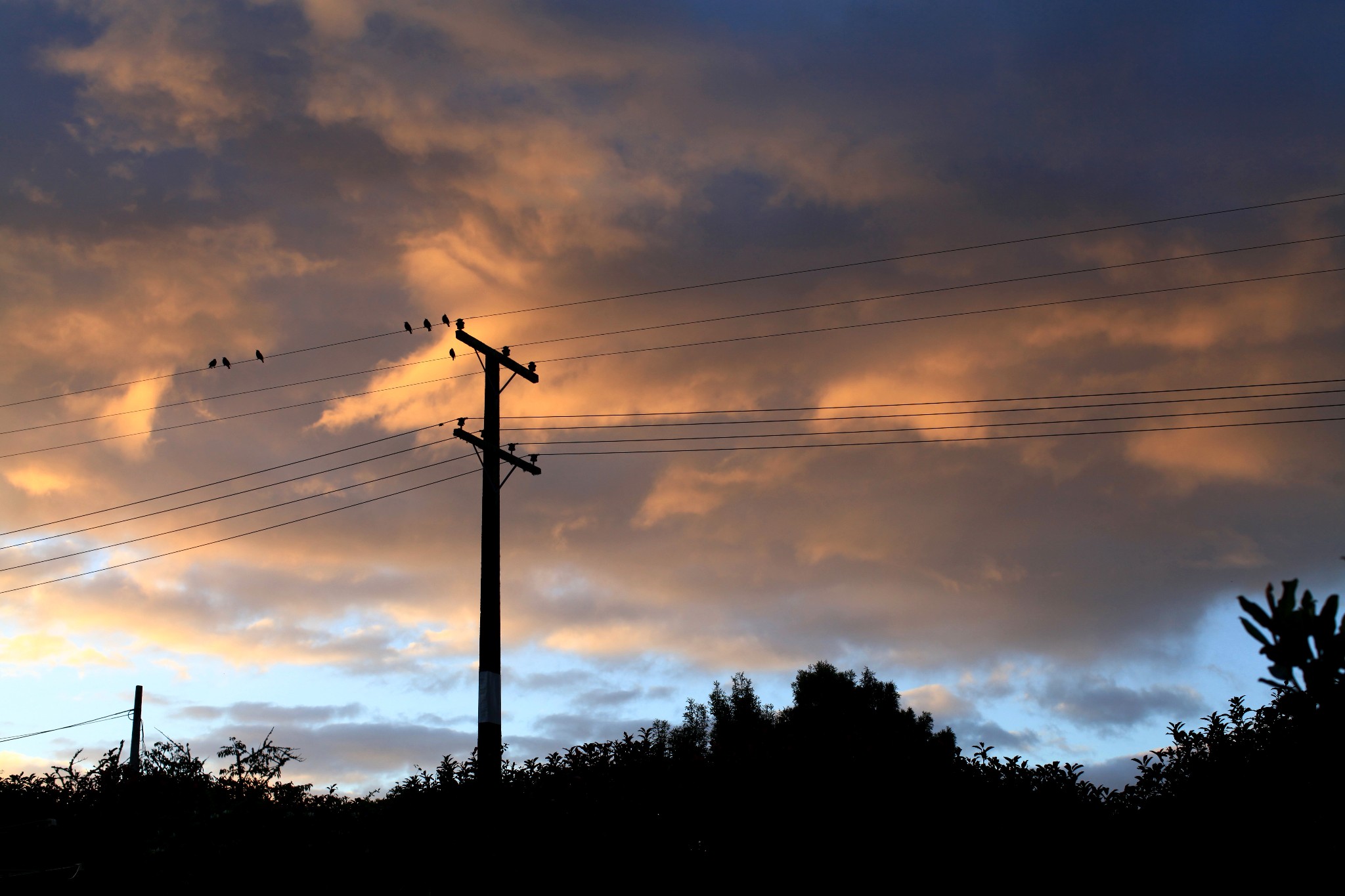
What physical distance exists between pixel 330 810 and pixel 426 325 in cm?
1154

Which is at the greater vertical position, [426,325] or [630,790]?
[426,325]

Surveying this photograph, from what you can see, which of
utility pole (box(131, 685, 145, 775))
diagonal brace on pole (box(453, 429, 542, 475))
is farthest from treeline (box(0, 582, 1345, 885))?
utility pole (box(131, 685, 145, 775))

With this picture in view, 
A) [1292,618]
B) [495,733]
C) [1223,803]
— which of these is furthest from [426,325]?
[1292,618]

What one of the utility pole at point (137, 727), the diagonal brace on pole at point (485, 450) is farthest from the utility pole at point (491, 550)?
the utility pole at point (137, 727)

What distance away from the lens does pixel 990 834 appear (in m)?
13.8

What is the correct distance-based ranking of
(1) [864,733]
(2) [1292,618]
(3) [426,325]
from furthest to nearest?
(3) [426,325] < (1) [864,733] < (2) [1292,618]

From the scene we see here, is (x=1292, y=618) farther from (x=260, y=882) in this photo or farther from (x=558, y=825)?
(x=260, y=882)

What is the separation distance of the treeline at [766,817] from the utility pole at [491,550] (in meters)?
0.62

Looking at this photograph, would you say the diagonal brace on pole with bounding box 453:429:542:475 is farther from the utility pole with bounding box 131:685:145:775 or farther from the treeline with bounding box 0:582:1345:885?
the utility pole with bounding box 131:685:145:775

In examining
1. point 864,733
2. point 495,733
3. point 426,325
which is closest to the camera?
point 864,733

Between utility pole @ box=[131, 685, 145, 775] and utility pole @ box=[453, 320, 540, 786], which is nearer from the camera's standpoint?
utility pole @ box=[453, 320, 540, 786]

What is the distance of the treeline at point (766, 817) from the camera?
1338 cm

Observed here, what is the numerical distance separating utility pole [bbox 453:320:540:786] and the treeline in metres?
0.62

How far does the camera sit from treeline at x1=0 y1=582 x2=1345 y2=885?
13383mm
